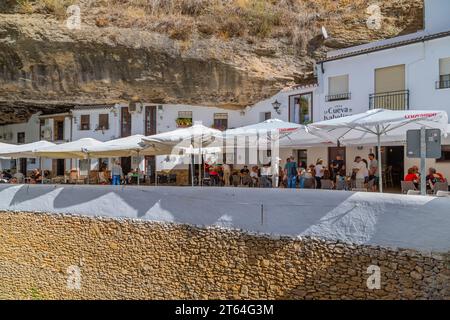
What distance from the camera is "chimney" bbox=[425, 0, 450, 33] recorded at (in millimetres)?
15632

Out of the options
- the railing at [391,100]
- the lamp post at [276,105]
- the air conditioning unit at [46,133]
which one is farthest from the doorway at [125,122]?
the railing at [391,100]

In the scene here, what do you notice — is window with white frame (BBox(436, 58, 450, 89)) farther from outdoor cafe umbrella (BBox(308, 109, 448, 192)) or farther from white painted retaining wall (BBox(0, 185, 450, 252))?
white painted retaining wall (BBox(0, 185, 450, 252))

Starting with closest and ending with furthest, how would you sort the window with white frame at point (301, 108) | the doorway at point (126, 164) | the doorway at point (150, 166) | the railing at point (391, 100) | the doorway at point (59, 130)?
1. the railing at point (391, 100)
2. the window with white frame at point (301, 108)
3. the doorway at point (150, 166)
4. the doorway at point (126, 164)
5. the doorway at point (59, 130)

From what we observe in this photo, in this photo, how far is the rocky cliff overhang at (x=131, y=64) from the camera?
20.5 meters

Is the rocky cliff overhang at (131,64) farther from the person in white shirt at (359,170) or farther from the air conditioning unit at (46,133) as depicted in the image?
the person in white shirt at (359,170)

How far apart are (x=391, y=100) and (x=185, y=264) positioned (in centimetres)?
993

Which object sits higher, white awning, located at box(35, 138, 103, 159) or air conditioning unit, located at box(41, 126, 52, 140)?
air conditioning unit, located at box(41, 126, 52, 140)

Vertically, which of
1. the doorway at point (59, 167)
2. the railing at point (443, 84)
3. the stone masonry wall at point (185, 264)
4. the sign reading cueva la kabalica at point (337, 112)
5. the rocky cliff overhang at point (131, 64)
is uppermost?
the rocky cliff overhang at point (131, 64)

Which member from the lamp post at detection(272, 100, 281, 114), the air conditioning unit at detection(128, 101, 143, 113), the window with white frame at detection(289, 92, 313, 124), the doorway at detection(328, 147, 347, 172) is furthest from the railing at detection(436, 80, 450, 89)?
the air conditioning unit at detection(128, 101, 143, 113)

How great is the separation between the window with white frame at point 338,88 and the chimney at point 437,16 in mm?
3827

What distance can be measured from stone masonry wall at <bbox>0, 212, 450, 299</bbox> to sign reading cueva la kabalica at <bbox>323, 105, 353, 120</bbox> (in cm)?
922

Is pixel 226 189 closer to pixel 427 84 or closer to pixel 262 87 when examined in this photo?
pixel 427 84

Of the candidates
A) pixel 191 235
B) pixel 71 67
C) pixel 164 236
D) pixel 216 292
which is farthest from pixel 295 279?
pixel 71 67

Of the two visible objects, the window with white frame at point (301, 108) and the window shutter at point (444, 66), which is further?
the window with white frame at point (301, 108)
